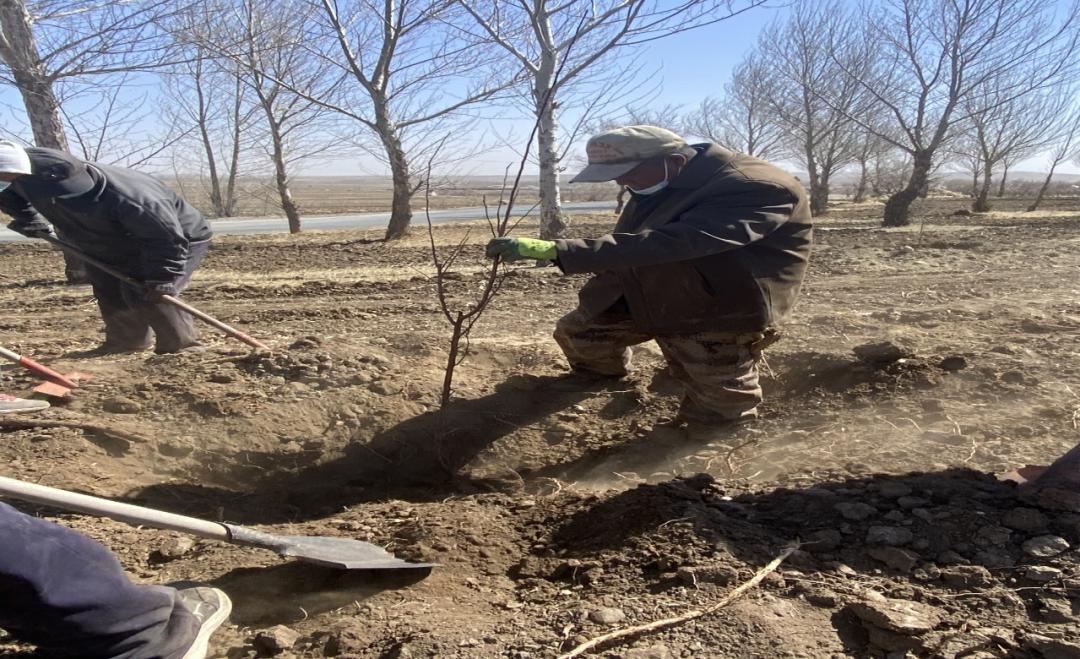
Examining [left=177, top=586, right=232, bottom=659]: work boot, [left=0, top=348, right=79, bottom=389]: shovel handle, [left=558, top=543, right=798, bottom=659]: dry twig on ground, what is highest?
[left=0, top=348, right=79, bottom=389]: shovel handle

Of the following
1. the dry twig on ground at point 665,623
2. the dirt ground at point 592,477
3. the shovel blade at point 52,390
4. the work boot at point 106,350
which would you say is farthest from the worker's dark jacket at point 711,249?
the work boot at point 106,350

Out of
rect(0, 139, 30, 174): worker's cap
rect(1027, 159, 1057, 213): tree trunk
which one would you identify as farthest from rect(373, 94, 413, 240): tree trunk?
rect(1027, 159, 1057, 213): tree trunk

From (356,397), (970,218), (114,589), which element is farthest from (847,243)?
(114,589)

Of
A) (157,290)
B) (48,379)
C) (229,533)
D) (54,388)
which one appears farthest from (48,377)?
(229,533)

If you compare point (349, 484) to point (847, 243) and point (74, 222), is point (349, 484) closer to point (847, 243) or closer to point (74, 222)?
point (74, 222)

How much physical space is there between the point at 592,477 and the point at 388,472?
107 centimetres

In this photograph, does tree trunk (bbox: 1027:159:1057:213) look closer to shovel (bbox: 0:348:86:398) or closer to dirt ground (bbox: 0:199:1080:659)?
dirt ground (bbox: 0:199:1080:659)

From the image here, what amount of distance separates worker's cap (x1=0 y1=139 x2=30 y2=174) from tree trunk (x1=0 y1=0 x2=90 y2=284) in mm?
4381

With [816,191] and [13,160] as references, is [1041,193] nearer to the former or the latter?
[816,191]

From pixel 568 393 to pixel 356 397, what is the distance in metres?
1.21

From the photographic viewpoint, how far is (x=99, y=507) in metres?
1.82

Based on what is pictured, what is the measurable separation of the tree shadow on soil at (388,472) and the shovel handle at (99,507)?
4.39ft

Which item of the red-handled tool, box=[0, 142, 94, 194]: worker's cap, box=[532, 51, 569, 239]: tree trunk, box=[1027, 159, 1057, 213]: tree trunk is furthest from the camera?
box=[1027, 159, 1057, 213]: tree trunk

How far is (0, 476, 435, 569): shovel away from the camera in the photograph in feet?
5.71
